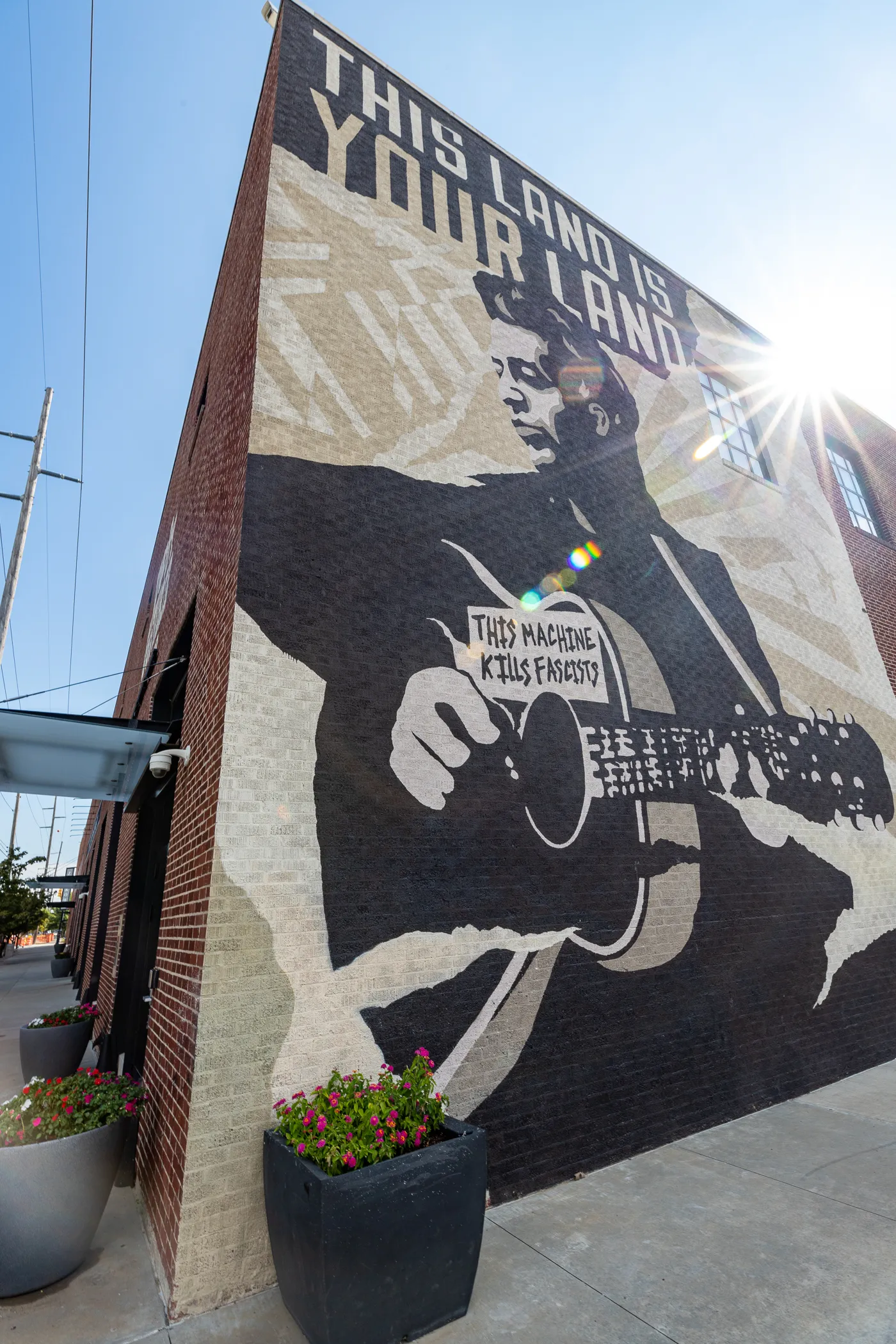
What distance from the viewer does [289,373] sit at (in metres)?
5.37

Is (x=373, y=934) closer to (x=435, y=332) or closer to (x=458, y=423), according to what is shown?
(x=458, y=423)

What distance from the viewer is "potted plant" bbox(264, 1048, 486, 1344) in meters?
2.77

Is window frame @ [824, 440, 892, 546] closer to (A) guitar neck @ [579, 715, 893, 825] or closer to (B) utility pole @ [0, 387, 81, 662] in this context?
(A) guitar neck @ [579, 715, 893, 825]

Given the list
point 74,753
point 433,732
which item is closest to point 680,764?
point 433,732

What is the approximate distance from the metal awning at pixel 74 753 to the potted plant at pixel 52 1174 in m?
2.35

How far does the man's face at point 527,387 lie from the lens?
690 cm

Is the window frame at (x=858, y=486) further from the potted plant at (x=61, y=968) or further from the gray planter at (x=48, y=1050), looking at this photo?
the potted plant at (x=61, y=968)

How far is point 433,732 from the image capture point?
5.02 m

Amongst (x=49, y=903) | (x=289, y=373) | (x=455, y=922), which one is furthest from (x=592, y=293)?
(x=49, y=903)

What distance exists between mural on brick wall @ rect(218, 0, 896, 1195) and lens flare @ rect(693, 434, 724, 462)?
123 millimetres

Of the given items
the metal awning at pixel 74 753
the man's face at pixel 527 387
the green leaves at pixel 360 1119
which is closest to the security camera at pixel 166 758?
the metal awning at pixel 74 753

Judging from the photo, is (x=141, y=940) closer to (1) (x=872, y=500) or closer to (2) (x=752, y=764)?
(2) (x=752, y=764)

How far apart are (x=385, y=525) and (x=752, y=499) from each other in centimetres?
651

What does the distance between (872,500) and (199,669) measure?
528 inches
